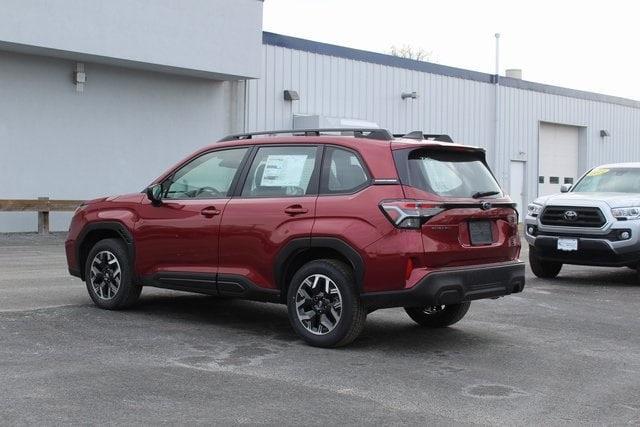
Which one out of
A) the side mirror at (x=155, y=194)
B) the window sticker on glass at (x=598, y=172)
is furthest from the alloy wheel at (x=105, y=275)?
the window sticker on glass at (x=598, y=172)

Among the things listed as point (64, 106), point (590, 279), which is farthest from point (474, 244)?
point (64, 106)

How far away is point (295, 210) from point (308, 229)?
0.23m

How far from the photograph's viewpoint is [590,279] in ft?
43.3

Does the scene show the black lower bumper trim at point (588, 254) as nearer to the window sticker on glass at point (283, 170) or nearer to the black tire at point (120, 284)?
the window sticker on glass at point (283, 170)

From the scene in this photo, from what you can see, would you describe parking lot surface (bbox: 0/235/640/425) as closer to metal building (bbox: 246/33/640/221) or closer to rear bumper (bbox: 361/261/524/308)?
rear bumper (bbox: 361/261/524/308)

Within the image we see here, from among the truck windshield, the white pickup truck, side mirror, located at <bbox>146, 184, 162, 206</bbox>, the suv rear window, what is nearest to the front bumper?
the white pickup truck

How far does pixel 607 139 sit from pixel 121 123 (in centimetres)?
2338

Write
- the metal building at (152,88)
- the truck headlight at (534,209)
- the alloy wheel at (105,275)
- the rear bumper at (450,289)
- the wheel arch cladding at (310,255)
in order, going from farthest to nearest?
the metal building at (152,88), the truck headlight at (534,209), the alloy wheel at (105,275), the wheel arch cladding at (310,255), the rear bumper at (450,289)

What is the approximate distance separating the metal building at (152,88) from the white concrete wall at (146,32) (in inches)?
1.0

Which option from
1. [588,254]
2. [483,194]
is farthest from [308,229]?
[588,254]

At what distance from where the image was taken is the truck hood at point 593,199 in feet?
39.7

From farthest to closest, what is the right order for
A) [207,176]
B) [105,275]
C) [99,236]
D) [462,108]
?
[462,108], [99,236], [105,275], [207,176]

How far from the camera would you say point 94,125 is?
65.5ft

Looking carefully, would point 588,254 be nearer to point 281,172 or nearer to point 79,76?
point 281,172
